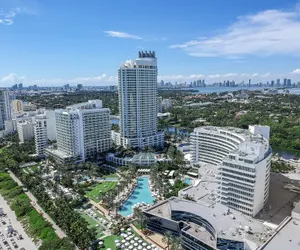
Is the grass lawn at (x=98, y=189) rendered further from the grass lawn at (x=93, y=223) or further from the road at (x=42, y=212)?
the road at (x=42, y=212)

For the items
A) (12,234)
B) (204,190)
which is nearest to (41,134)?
(12,234)

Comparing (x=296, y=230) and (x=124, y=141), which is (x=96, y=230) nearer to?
(x=296, y=230)

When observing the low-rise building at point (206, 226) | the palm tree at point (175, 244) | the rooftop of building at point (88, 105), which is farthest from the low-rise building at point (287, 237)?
the rooftop of building at point (88, 105)

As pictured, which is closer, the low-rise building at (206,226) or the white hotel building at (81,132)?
the low-rise building at (206,226)

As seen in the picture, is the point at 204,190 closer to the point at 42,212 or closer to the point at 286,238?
the point at 286,238

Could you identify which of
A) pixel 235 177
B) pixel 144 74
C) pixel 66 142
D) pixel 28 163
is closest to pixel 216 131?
pixel 235 177

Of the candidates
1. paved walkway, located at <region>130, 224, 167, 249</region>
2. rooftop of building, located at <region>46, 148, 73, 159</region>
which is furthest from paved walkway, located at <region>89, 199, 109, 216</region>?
rooftop of building, located at <region>46, 148, 73, 159</region>

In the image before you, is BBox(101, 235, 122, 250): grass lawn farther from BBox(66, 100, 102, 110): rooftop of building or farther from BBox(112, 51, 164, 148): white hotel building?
BBox(66, 100, 102, 110): rooftop of building
